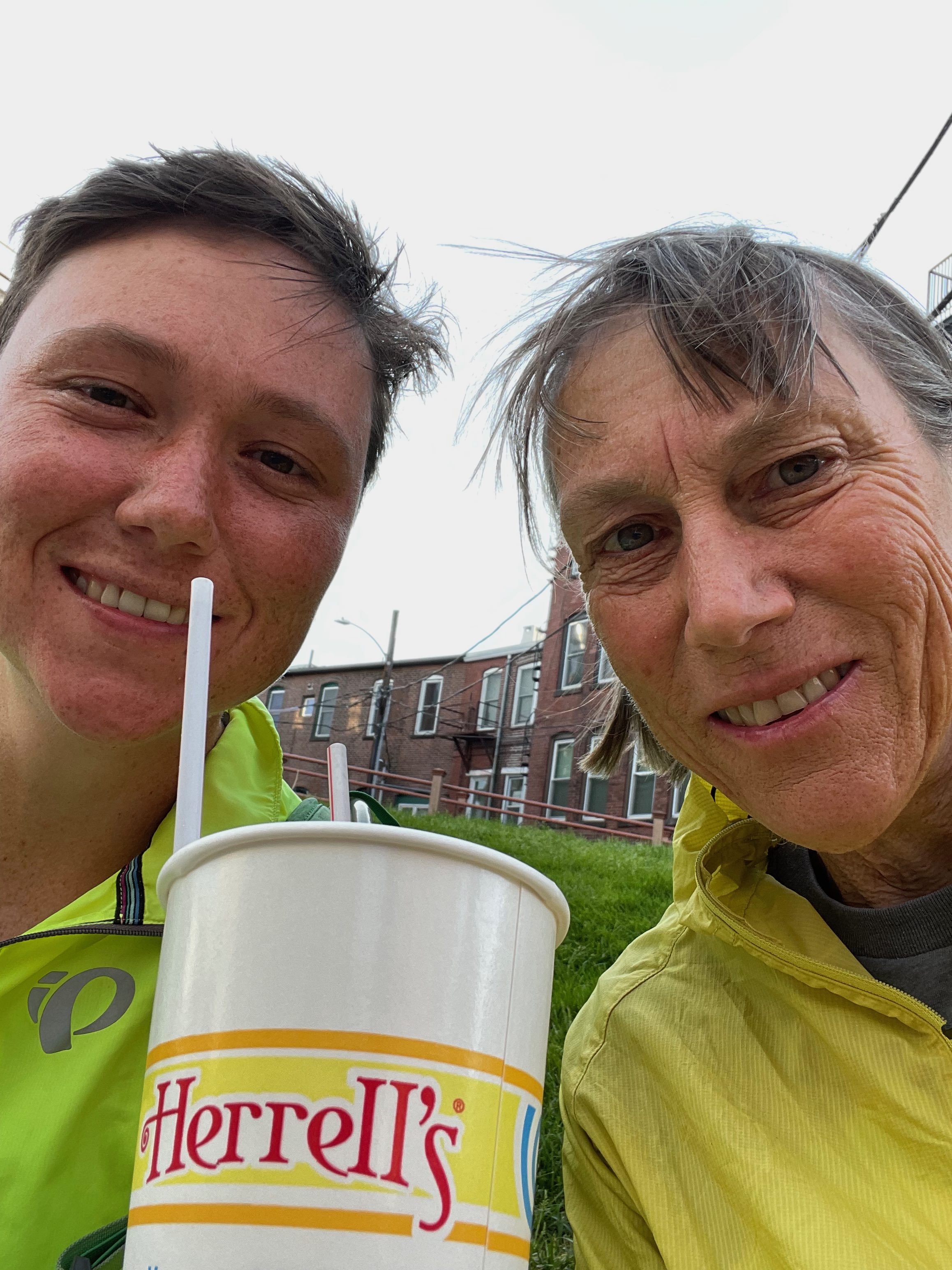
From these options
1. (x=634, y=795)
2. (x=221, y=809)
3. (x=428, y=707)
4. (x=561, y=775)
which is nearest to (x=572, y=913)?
(x=221, y=809)

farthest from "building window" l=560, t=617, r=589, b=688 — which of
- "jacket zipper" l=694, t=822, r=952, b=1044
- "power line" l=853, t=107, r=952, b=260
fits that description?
"jacket zipper" l=694, t=822, r=952, b=1044

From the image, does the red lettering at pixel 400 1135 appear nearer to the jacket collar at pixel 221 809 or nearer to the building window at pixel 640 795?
the jacket collar at pixel 221 809

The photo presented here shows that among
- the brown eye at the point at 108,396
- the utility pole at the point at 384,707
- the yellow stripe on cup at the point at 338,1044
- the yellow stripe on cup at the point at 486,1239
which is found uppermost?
the utility pole at the point at 384,707

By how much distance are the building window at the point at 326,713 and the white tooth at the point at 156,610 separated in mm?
30421

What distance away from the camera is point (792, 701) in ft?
4.57

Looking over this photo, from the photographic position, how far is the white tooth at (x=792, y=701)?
4.55 feet

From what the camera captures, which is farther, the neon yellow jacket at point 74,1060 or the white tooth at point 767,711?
the white tooth at point 767,711

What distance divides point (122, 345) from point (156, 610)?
44cm

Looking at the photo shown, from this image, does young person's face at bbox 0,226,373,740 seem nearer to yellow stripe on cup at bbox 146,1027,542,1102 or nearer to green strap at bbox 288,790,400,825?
green strap at bbox 288,790,400,825

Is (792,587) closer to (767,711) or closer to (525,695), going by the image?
(767,711)

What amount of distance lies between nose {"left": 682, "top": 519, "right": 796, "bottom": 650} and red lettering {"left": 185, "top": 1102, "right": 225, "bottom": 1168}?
2.86 feet

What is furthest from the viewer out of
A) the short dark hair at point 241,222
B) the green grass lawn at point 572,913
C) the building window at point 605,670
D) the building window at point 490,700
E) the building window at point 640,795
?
the building window at point 490,700

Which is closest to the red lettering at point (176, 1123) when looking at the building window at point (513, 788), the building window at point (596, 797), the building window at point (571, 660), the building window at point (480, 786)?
the building window at point (596, 797)

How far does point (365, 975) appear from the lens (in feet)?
2.50
